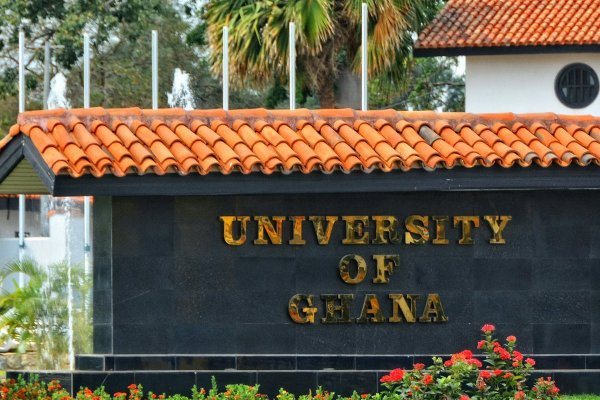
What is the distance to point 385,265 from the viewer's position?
52.9 feet

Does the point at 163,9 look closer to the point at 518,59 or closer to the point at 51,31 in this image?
the point at 51,31

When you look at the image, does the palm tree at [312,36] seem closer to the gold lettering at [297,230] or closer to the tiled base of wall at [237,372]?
the gold lettering at [297,230]

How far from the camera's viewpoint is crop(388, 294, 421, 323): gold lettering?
53.0 ft

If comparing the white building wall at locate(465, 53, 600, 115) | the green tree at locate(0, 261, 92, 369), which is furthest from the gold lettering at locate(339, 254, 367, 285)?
the white building wall at locate(465, 53, 600, 115)

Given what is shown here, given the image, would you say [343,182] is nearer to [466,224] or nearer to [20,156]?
[466,224]

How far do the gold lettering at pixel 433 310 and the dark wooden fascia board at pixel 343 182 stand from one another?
1376mm

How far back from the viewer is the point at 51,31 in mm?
41062

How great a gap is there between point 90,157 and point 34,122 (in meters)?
0.94

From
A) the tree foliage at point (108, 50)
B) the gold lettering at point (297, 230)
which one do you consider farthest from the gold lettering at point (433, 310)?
the tree foliage at point (108, 50)

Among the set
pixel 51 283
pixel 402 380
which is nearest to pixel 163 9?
pixel 51 283

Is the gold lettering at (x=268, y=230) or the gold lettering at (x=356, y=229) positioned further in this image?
the gold lettering at (x=356, y=229)

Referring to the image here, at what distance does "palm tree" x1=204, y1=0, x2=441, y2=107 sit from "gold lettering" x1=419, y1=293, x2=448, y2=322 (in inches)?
614

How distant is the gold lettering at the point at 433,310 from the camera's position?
53.1ft

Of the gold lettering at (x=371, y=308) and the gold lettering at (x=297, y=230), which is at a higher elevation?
the gold lettering at (x=297, y=230)
